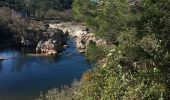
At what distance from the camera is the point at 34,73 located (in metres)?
39.4

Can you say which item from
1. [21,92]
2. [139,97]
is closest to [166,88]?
[139,97]

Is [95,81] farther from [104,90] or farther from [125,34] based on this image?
[125,34]

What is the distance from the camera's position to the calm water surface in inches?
1296

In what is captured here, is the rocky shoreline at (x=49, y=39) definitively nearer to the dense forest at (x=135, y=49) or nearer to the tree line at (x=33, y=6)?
the tree line at (x=33, y=6)

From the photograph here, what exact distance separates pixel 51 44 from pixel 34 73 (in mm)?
15155

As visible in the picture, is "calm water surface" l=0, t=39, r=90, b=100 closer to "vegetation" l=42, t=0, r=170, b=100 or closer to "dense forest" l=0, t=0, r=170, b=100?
"dense forest" l=0, t=0, r=170, b=100

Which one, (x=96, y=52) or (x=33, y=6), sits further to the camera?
(x=33, y=6)

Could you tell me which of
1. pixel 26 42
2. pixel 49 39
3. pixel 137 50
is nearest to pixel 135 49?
pixel 137 50

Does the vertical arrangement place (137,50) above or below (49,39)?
above

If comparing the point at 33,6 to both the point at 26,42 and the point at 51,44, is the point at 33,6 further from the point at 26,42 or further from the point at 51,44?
the point at 51,44

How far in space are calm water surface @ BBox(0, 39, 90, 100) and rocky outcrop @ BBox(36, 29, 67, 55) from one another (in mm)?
1432

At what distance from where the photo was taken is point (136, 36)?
1085cm

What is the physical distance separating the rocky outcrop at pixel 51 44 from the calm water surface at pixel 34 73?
143cm

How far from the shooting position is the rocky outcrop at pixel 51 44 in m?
53.4
